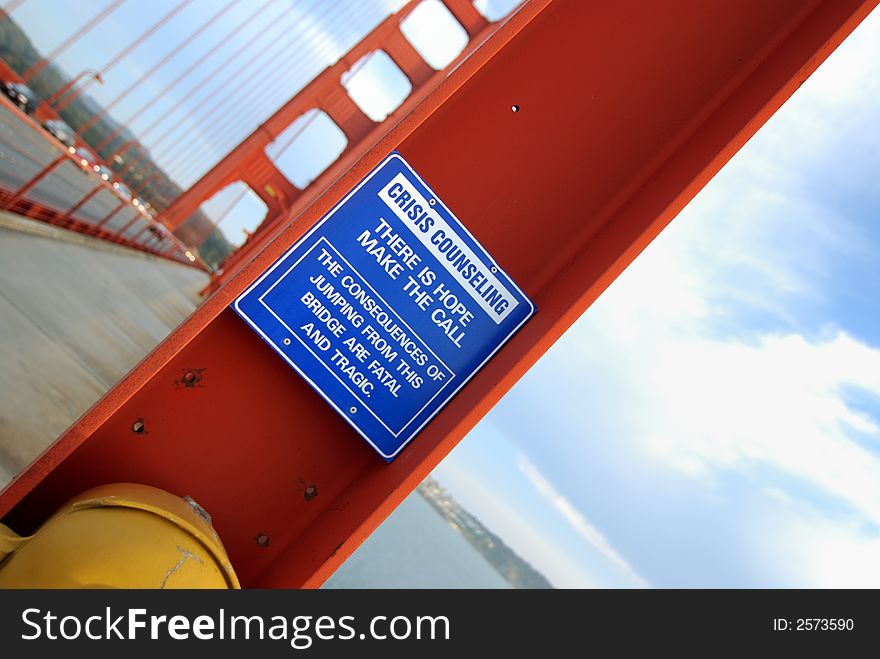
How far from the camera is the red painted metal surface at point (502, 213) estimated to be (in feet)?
8.25

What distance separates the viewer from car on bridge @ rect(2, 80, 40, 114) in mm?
22188

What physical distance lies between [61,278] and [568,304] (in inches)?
292

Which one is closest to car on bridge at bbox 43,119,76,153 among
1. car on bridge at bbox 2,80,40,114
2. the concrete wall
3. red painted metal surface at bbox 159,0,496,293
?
car on bridge at bbox 2,80,40,114

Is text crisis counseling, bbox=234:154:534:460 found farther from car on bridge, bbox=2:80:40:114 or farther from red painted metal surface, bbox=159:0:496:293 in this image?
car on bridge, bbox=2:80:40:114

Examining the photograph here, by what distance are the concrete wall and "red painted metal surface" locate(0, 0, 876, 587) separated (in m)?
1.86

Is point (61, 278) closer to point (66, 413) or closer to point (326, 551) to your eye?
point (66, 413)

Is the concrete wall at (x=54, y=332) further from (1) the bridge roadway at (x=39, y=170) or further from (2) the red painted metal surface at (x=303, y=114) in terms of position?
(2) the red painted metal surface at (x=303, y=114)

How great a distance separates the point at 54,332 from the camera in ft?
21.0

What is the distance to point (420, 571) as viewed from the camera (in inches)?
2053

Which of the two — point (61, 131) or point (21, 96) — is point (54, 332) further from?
point (61, 131)

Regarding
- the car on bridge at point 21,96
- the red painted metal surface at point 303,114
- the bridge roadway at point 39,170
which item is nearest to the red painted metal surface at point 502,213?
the red painted metal surface at point 303,114

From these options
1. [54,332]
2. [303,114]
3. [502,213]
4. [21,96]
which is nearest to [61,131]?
[21,96]

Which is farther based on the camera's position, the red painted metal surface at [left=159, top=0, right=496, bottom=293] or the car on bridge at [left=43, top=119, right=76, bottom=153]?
the car on bridge at [left=43, top=119, right=76, bottom=153]
